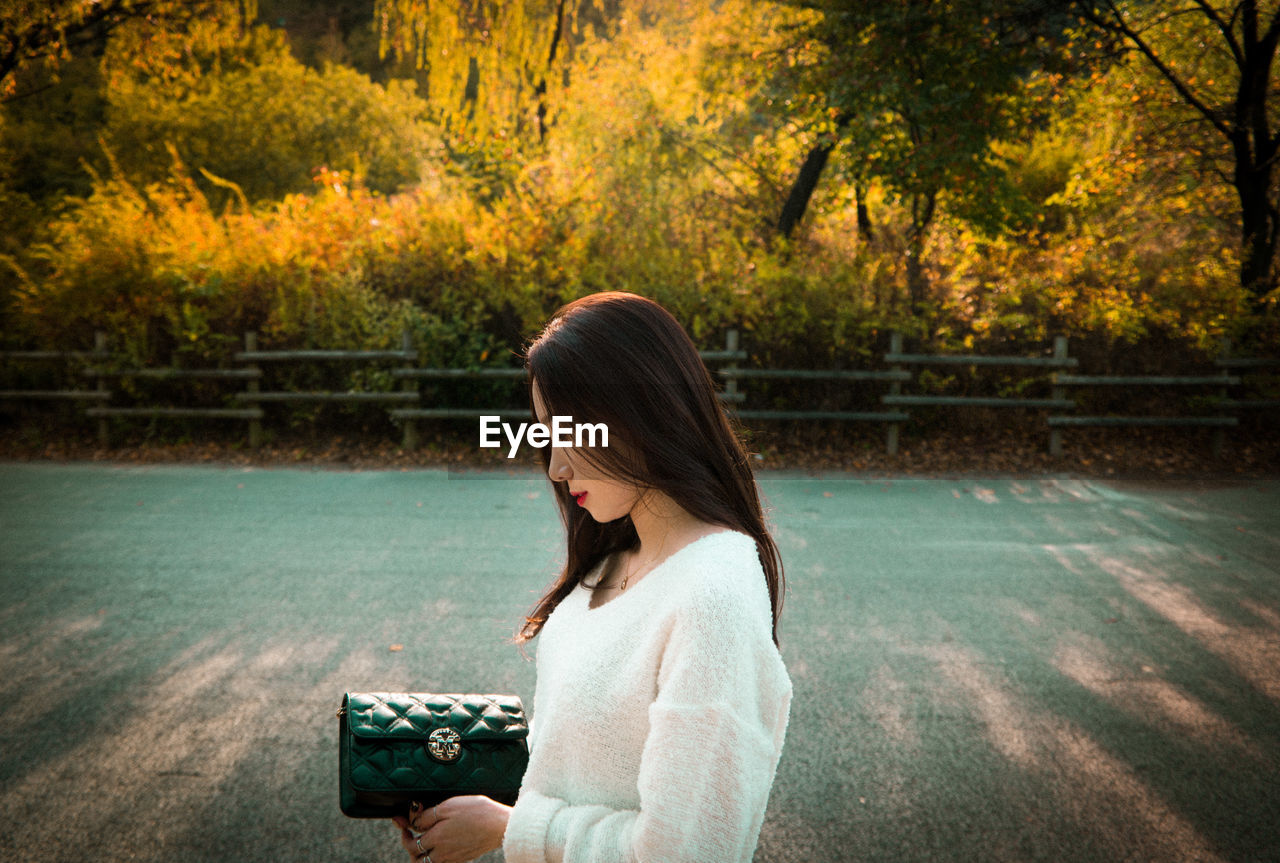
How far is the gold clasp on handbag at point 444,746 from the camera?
152cm

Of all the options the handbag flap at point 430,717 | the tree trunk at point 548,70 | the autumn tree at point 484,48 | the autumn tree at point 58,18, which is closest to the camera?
the handbag flap at point 430,717

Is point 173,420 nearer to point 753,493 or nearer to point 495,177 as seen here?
point 495,177

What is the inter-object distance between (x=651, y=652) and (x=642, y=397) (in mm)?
396

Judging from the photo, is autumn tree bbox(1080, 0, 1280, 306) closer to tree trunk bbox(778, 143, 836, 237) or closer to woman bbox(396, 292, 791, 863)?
tree trunk bbox(778, 143, 836, 237)

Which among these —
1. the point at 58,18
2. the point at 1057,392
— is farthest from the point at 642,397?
the point at 58,18

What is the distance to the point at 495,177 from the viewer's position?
11133mm

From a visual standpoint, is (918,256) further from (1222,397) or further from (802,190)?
(1222,397)

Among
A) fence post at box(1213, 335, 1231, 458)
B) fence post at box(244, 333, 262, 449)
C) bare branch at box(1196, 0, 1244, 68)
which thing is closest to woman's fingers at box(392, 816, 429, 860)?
fence post at box(244, 333, 262, 449)

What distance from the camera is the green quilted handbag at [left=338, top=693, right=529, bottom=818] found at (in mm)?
1479

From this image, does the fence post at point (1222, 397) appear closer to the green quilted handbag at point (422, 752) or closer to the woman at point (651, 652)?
the woman at point (651, 652)

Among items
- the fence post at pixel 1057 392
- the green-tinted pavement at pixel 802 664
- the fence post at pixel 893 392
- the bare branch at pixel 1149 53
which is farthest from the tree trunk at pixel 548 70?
the green-tinted pavement at pixel 802 664

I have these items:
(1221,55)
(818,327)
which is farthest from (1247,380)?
(818,327)

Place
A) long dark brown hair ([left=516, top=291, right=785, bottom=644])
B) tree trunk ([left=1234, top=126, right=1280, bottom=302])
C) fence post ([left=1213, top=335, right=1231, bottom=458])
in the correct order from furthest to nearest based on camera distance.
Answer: tree trunk ([left=1234, top=126, right=1280, bottom=302])
fence post ([left=1213, top=335, right=1231, bottom=458])
long dark brown hair ([left=516, top=291, right=785, bottom=644])

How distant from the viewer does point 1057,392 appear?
998cm
